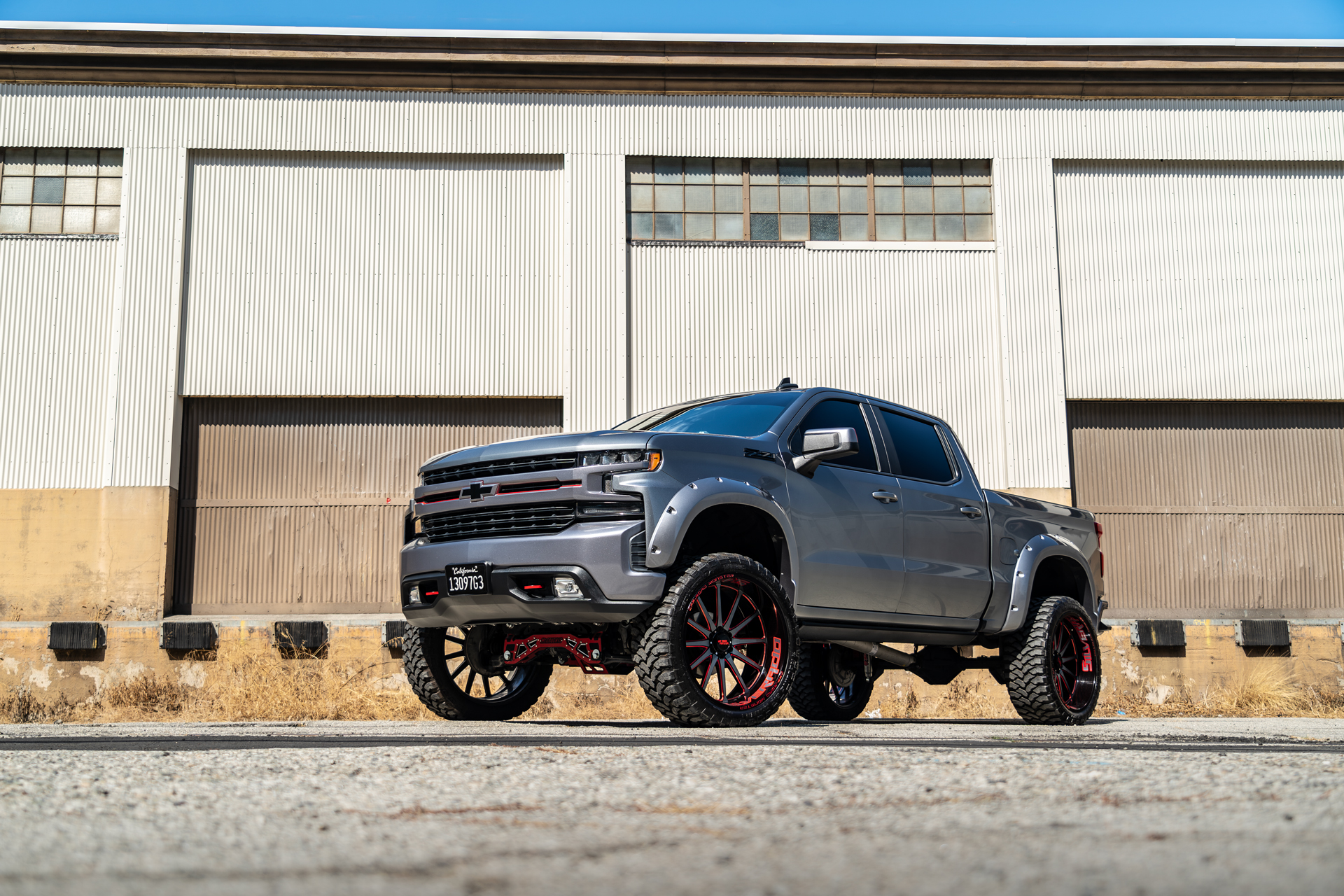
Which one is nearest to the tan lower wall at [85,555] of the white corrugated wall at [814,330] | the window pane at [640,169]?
the white corrugated wall at [814,330]

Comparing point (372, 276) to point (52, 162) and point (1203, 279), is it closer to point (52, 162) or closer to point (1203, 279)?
point (52, 162)

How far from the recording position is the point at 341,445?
16.1 m

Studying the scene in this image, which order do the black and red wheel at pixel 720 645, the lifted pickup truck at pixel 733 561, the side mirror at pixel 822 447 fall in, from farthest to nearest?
the side mirror at pixel 822 447 < the lifted pickup truck at pixel 733 561 < the black and red wheel at pixel 720 645

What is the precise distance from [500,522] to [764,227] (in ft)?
37.0

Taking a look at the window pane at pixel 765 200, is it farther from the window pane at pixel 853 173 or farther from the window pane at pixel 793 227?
the window pane at pixel 853 173

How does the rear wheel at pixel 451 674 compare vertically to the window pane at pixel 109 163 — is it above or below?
below

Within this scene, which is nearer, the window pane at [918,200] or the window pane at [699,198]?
the window pane at [699,198]

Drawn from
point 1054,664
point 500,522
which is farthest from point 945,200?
point 500,522

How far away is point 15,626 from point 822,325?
11036 mm

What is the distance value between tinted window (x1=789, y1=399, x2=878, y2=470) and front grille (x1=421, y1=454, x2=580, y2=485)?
4.98ft

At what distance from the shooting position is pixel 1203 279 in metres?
16.9

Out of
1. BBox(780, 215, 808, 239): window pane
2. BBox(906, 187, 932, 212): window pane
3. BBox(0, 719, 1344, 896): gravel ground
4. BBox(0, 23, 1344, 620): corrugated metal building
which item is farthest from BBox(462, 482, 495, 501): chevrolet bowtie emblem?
BBox(906, 187, 932, 212): window pane

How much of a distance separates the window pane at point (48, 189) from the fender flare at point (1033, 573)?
14517 millimetres

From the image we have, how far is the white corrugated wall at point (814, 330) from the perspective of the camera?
1617cm
